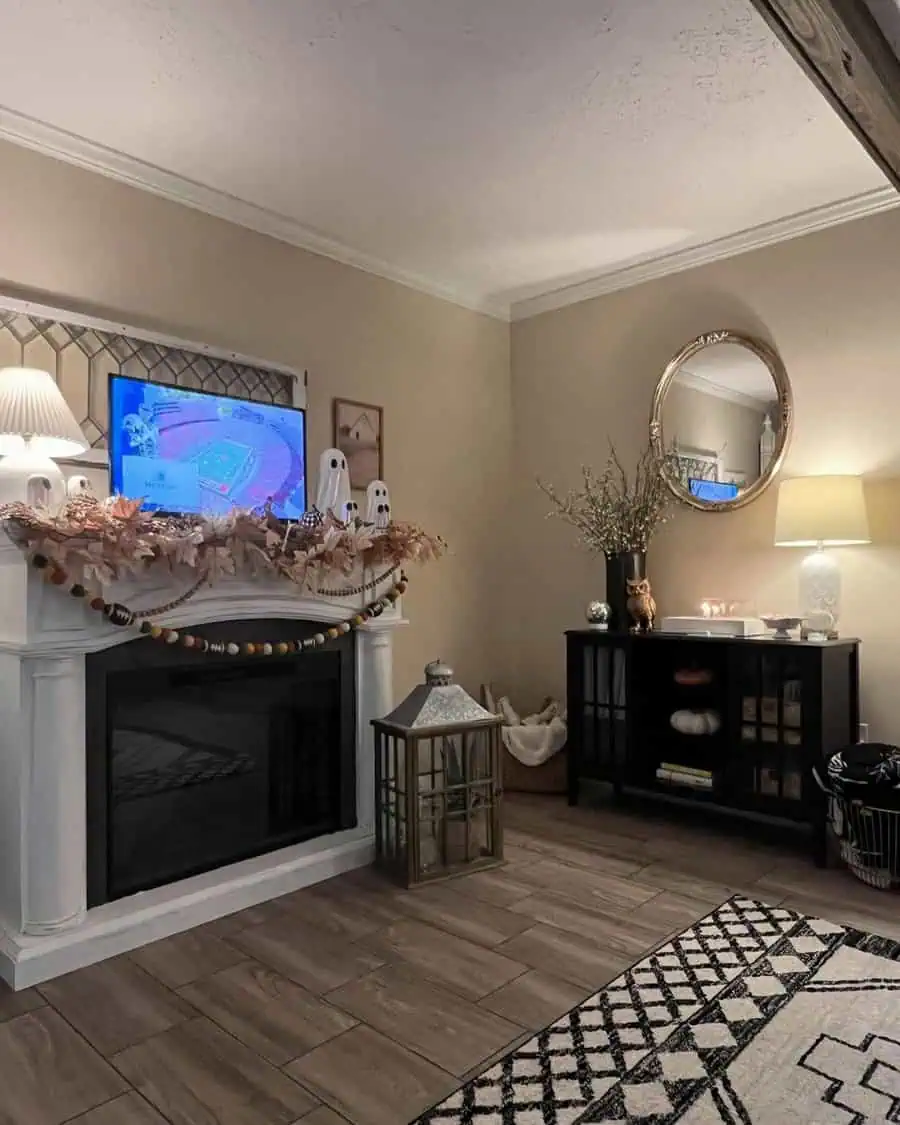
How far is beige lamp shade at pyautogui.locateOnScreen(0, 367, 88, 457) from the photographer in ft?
7.42

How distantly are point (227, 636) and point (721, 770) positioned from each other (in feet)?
6.49

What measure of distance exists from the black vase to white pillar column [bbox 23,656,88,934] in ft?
7.34

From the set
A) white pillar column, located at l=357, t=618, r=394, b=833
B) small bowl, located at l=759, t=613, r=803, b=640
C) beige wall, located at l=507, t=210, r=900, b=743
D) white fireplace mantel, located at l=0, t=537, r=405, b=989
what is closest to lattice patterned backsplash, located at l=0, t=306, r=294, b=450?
white fireplace mantel, located at l=0, t=537, r=405, b=989

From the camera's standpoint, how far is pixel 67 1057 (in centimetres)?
176

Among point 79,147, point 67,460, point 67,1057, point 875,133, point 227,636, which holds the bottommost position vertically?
point 67,1057

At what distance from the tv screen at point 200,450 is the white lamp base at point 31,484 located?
352 millimetres

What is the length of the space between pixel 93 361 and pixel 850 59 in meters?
2.36

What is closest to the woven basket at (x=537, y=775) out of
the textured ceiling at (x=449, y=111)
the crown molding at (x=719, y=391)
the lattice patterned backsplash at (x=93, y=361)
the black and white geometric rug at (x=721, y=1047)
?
the black and white geometric rug at (x=721, y=1047)

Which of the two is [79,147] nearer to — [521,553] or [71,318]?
[71,318]

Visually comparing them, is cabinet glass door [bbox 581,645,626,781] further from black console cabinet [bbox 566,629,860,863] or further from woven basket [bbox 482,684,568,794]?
woven basket [bbox 482,684,568,794]

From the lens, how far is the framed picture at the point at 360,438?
355 centimetres

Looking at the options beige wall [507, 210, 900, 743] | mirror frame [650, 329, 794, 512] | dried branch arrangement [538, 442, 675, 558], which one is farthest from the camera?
dried branch arrangement [538, 442, 675, 558]

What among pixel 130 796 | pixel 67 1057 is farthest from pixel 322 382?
pixel 67 1057

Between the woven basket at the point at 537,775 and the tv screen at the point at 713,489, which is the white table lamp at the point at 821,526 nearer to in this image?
the tv screen at the point at 713,489
